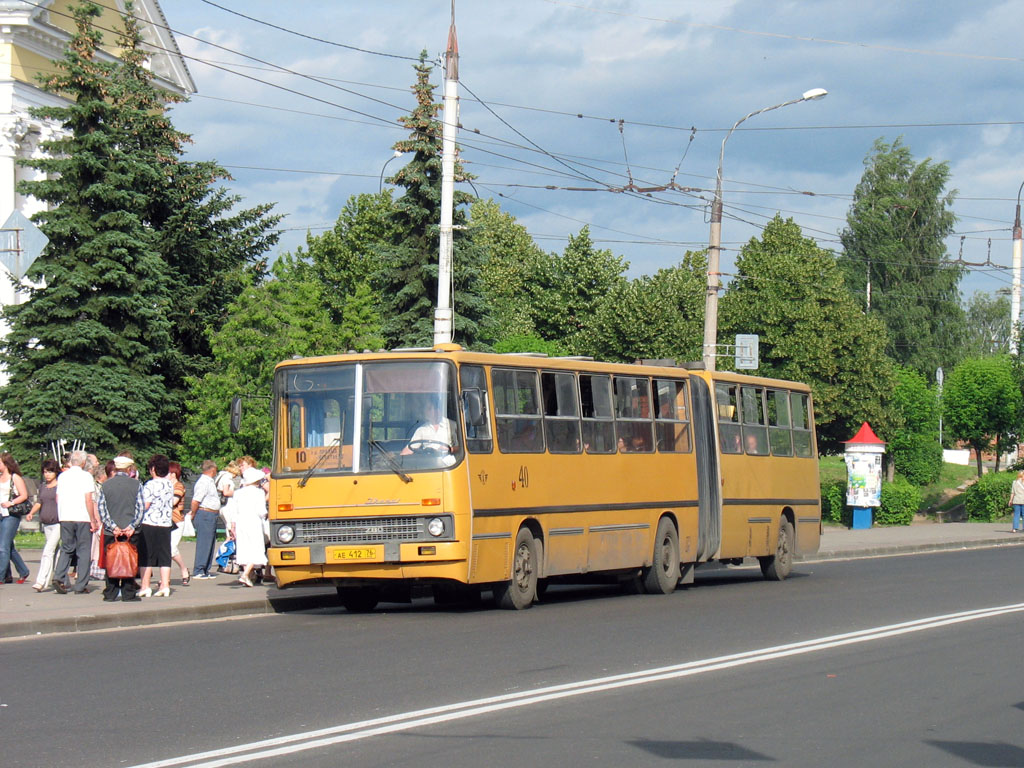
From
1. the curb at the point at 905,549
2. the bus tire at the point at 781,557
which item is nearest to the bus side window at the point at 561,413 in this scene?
the bus tire at the point at 781,557

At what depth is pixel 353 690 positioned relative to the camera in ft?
33.7

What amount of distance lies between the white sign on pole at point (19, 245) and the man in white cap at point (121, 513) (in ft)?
8.56

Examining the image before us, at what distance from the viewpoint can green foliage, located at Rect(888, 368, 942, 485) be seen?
63.2m

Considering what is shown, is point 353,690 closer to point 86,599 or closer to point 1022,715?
point 1022,715

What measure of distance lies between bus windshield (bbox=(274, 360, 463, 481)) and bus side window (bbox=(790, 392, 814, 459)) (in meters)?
10.8

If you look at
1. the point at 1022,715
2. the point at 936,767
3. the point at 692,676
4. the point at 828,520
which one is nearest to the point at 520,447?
the point at 692,676

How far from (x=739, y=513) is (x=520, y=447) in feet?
21.7

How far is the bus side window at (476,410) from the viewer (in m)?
16.7

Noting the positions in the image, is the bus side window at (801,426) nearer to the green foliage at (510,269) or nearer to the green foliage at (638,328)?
the green foliage at (510,269)

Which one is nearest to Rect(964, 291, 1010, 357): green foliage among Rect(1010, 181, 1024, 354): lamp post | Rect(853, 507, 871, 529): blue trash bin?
Rect(1010, 181, 1024, 354): lamp post

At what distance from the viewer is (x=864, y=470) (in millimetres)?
41781

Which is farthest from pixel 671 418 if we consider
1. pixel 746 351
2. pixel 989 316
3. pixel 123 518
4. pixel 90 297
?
pixel 989 316

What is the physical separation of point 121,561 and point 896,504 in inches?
1256

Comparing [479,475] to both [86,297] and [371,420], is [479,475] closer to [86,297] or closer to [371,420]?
[371,420]
